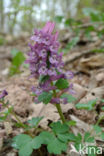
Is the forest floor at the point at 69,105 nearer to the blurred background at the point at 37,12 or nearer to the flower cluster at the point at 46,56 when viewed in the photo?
the flower cluster at the point at 46,56

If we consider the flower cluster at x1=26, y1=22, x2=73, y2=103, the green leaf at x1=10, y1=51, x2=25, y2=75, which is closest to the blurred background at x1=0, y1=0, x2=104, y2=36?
the green leaf at x1=10, y1=51, x2=25, y2=75

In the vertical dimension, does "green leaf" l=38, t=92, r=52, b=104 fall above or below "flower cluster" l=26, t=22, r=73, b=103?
below

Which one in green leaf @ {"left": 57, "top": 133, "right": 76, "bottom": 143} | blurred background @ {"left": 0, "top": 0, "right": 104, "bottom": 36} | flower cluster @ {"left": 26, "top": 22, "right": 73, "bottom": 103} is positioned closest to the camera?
green leaf @ {"left": 57, "top": 133, "right": 76, "bottom": 143}

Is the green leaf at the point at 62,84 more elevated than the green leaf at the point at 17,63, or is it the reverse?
the green leaf at the point at 17,63

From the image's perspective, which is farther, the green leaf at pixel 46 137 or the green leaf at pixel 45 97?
the green leaf at pixel 45 97

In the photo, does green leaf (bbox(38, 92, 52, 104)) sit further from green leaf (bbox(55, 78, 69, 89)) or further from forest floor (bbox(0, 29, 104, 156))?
forest floor (bbox(0, 29, 104, 156))

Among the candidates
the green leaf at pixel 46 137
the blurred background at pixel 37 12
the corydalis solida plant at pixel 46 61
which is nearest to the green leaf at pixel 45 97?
the corydalis solida plant at pixel 46 61
